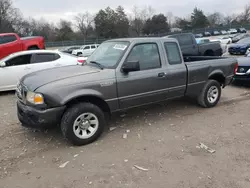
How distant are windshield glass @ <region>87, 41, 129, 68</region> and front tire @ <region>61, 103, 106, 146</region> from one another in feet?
3.10

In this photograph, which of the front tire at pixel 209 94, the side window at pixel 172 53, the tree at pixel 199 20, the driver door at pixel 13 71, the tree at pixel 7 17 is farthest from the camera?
the tree at pixel 199 20

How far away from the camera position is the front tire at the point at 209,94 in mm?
5621

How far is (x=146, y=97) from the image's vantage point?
15.1ft

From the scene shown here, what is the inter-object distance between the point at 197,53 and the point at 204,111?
284 inches

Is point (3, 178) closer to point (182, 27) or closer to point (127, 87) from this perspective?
point (127, 87)

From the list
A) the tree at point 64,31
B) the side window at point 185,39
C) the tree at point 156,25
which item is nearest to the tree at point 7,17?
the tree at point 64,31

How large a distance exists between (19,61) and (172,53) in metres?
5.36

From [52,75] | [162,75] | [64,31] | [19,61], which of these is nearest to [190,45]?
[162,75]

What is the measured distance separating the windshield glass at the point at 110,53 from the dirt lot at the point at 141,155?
53.4 inches

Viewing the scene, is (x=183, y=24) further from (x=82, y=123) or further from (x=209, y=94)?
(x=82, y=123)

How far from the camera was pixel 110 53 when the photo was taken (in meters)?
4.59

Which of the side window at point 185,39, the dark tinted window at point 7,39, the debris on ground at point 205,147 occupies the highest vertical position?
the dark tinted window at point 7,39

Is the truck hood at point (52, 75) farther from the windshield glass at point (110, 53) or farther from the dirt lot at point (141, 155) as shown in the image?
the dirt lot at point (141, 155)

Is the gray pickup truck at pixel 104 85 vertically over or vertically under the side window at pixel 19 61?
under
